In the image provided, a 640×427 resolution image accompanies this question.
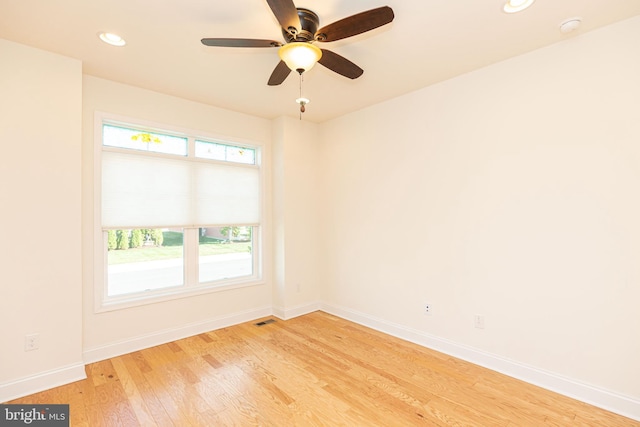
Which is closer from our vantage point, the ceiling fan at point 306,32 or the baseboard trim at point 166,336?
the ceiling fan at point 306,32

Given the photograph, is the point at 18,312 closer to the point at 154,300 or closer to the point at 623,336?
the point at 154,300

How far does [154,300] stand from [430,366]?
296 cm

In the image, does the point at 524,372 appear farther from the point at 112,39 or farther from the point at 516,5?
the point at 112,39

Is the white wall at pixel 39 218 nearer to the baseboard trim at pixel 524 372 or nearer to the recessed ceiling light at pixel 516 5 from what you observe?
the baseboard trim at pixel 524 372

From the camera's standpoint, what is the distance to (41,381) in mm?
2414

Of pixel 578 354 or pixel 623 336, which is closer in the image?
pixel 623 336

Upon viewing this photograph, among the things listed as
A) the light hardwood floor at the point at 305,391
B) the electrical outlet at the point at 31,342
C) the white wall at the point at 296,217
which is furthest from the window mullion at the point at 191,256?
the electrical outlet at the point at 31,342

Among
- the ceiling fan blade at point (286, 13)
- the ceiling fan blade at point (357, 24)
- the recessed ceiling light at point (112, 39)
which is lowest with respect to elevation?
the ceiling fan blade at point (286, 13)

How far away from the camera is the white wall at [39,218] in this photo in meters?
2.33

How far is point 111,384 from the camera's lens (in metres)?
2.50

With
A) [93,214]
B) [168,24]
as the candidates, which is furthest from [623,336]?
[93,214]

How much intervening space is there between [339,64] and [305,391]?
2542 millimetres

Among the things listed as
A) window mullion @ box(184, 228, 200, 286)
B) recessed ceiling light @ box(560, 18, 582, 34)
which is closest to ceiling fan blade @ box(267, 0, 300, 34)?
recessed ceiling light @ box(560, 18, 582, 34)

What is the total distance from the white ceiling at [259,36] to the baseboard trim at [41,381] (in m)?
2.68
